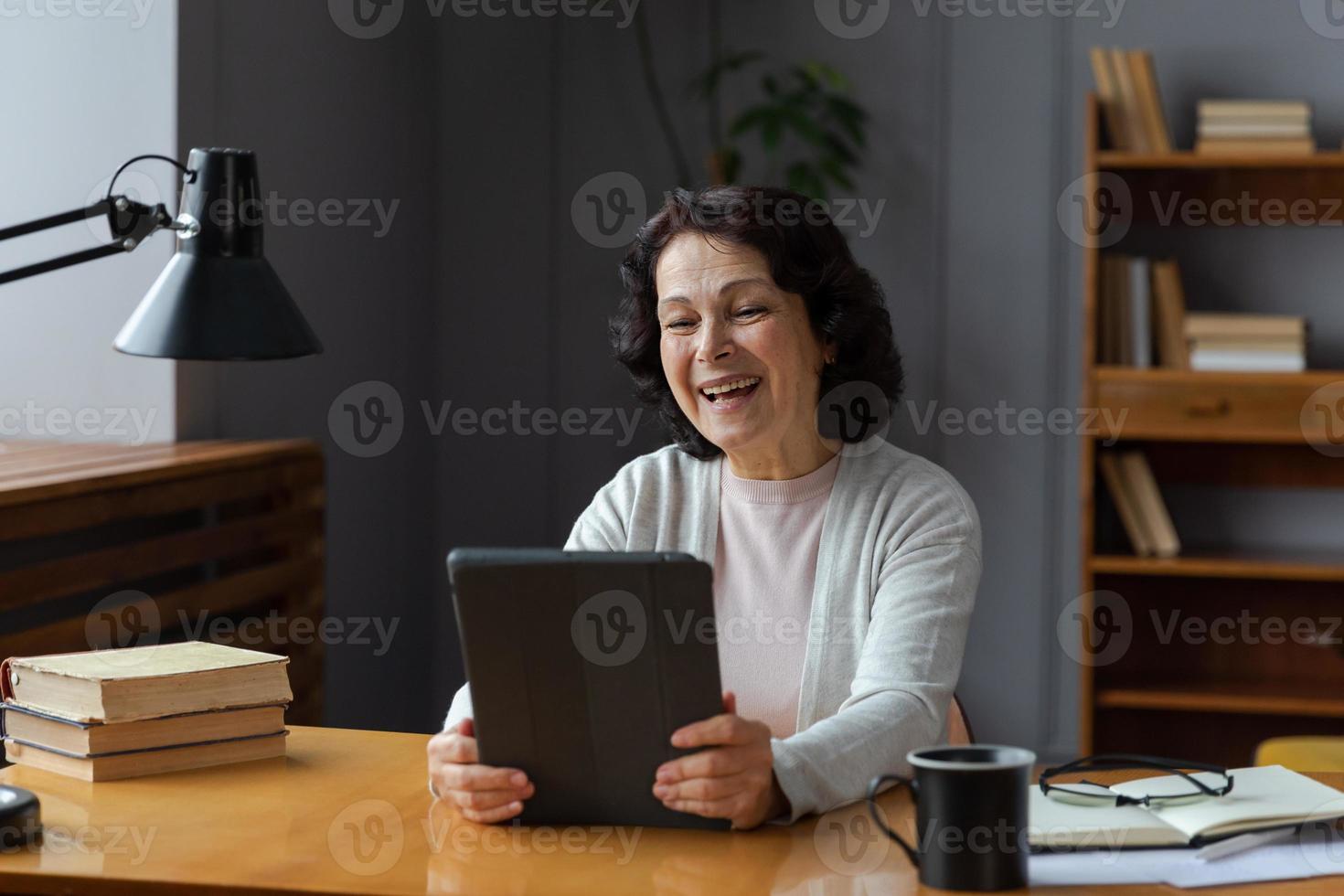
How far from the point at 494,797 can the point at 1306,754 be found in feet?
6.21

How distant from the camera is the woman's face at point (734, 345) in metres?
1.86

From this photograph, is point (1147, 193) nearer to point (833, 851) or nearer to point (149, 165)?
point (149, 165)

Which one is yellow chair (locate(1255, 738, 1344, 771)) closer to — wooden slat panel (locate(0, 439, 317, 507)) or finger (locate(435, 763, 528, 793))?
finger (locate(435, 763, 528, 793))

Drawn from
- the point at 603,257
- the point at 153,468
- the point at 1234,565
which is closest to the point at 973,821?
the point at 153,468

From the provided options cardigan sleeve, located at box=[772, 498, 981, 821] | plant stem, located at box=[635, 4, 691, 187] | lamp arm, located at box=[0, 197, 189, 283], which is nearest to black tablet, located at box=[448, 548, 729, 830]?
cardigan sleeve, located at box=[772, 498, 981, 821]

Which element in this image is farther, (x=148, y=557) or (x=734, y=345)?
(x=148, y=557)

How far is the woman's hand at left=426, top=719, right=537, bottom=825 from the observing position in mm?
1353

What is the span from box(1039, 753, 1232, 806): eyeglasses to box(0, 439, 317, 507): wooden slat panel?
4.84 feet

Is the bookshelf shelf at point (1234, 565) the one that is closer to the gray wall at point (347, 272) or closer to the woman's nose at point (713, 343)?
the gray wall at point (347, 272)

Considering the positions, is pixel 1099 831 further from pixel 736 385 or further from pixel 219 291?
pixel 219 291

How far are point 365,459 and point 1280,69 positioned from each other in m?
2.51

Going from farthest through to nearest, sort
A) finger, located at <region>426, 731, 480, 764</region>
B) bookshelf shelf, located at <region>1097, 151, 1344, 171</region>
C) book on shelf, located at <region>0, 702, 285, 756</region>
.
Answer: bookshelf shelf, located at <region>1097, 151, 1344, 171</region>, book on shelf, located at <region>0, 702, 285, 756</region>, finger, located at <region>426, 731, 480, 764</region>

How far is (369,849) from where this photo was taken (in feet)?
4.22

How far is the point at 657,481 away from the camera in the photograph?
1.93 metres
